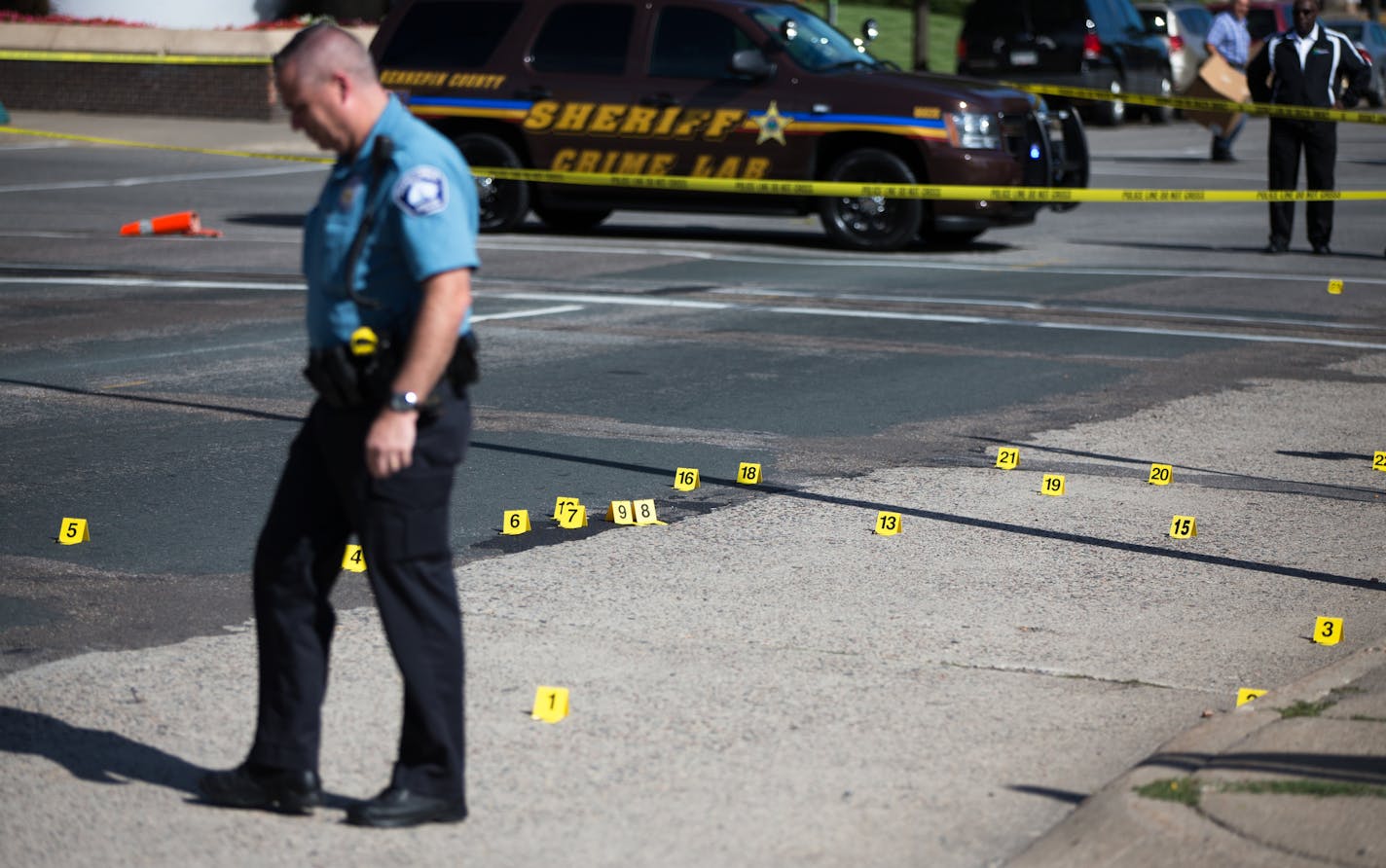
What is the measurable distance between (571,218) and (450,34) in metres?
2.02

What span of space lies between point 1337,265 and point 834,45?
4530mm

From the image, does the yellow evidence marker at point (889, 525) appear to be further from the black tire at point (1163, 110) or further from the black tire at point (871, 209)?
the black tire at point (1163, 110)

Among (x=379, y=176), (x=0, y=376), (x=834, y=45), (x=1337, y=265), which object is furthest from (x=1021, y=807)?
(x=834, y=45)

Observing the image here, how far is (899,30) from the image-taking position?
52344 millimetres

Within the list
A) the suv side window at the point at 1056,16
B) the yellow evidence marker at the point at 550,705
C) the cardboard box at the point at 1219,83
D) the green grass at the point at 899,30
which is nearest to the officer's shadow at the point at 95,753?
the yellow evidence marker at the point at 550,705

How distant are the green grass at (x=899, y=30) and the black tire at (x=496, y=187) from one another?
95.1 feet

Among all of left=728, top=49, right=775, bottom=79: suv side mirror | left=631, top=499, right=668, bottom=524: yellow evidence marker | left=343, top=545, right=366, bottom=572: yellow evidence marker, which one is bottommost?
left=631, top=499, right=668, bottom=524: yellow evidence marker

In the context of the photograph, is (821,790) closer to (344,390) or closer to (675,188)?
(344,390)

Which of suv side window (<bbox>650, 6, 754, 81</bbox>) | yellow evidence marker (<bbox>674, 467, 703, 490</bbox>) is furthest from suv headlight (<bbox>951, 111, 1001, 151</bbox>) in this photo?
yellow evidence marker (<bbox>674, 467, 703, 490</bbox>)

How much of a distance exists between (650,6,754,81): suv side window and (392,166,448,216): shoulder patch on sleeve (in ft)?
41.9

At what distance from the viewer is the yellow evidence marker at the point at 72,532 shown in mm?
6602

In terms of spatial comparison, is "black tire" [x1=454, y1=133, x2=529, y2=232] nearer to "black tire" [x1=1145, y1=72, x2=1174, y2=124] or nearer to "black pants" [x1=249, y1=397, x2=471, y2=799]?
"black pants" [x1=249, y1=397, x2=471, y2=799]

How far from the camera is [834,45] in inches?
664

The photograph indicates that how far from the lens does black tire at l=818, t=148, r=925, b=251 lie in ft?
52.6
